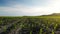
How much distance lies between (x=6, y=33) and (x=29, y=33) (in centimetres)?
335

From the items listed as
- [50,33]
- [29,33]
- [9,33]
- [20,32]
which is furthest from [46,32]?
[9,33]

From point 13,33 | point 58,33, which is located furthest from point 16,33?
point 58,33

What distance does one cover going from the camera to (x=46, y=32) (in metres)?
19.2

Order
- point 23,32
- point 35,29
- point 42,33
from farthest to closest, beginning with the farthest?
point 35,29
point 23,32
point 42,33

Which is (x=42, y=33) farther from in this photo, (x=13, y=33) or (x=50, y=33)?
(x=13, y=33)

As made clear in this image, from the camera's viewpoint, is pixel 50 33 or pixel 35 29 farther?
pixel 35 29

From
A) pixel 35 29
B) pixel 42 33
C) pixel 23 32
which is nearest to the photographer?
pixel 42 33

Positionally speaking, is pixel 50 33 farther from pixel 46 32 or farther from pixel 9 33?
pixel 9 33

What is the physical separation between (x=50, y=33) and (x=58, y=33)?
1121mm

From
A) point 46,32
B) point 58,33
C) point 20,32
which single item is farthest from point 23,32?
point 58,33

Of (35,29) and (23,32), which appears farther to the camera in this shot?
(35,29)

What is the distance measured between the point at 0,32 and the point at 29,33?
4326 millimetres

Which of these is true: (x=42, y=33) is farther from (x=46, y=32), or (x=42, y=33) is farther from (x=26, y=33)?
(x=26, y=33)

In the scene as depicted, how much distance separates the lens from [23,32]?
19.6 meters
